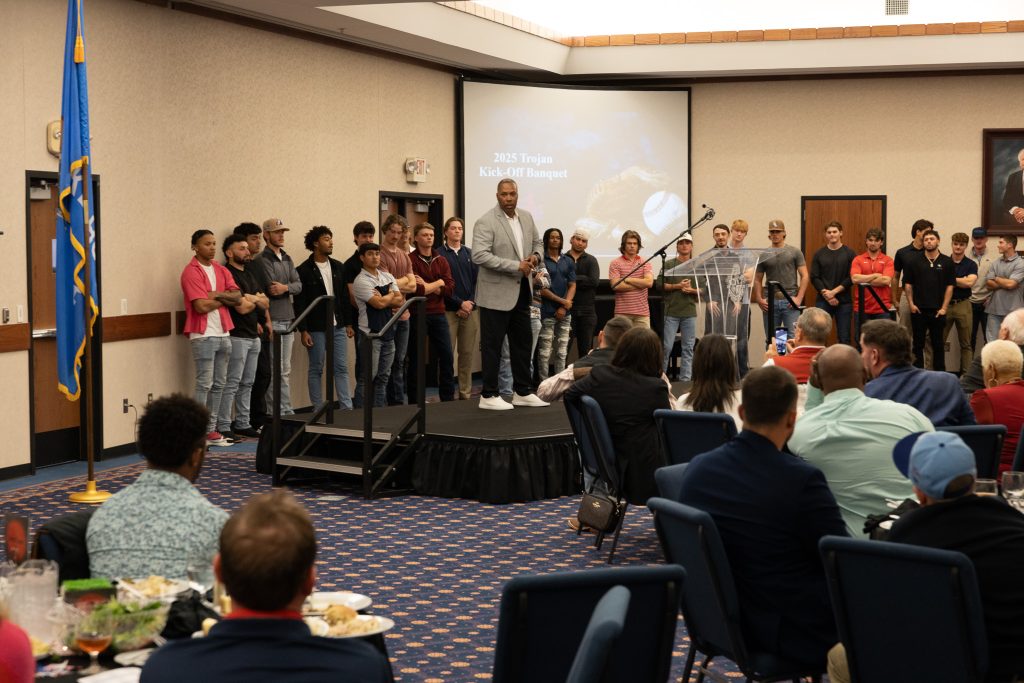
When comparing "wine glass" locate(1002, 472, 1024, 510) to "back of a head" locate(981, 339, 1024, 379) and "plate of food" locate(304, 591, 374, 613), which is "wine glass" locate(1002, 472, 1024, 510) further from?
"plate of food" locate(304, 591, 374, 613)

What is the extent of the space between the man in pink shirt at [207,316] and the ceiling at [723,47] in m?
3.77

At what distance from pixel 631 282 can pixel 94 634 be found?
10574 mm

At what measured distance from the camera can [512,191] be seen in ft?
28.0

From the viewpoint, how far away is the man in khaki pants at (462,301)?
38.8 feet

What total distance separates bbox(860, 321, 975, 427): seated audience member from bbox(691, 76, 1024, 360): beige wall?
31.7ft

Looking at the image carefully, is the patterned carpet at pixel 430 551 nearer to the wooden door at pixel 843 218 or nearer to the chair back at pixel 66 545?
the chair back at pixel 66 545

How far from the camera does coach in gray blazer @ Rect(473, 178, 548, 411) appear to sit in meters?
8.52

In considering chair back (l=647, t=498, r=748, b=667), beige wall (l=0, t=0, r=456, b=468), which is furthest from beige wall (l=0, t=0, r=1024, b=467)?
chair back (l=647, t=498, r=748, b=667)

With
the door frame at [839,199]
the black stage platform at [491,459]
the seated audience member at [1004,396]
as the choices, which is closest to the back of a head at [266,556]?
the seated audience member at [1004,396]

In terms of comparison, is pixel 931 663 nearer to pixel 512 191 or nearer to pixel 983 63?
pixel 512 191

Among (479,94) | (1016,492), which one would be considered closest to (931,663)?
(1016,492)

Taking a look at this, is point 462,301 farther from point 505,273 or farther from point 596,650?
point 596,650

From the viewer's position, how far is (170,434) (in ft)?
10.4

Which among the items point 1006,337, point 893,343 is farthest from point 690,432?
point 1006,337
